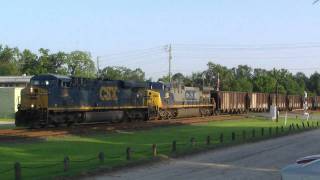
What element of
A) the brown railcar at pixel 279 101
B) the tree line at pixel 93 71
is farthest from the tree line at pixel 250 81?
the brown railcar at pixel 279 101

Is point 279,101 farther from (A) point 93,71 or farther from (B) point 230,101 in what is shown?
(A) point 93,71

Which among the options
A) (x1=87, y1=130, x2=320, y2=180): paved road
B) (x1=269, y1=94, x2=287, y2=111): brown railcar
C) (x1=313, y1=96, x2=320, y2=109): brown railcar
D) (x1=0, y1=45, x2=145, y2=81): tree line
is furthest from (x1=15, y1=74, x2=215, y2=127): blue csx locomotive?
(x1=0, y1=45, x2=145, y2=81): tree line

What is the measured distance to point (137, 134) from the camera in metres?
32.1

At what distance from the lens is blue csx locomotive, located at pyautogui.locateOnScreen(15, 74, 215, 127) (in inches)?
1345

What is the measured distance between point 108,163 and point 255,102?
58.6 metres

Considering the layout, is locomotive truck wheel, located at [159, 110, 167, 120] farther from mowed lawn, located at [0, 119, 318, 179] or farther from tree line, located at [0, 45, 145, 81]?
tree line, located at [0, 45, 145, 81]

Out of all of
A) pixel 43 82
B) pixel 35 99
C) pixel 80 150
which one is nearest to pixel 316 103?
pixel 43 82

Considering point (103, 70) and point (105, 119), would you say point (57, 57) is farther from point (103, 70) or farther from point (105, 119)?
point (105, 119)

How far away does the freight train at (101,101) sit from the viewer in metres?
34.2

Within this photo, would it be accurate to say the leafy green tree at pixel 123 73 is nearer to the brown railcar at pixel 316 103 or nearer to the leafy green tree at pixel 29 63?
the leafy green tree at pixel 29 63

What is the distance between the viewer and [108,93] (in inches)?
1603

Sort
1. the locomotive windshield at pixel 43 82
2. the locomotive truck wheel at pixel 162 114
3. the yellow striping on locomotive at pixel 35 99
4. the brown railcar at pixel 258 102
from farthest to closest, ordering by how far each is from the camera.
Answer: the brown railcar at pixel 258 102 → the locomotive truck wheel at pixel 162 114 → the locomotive windshield at pixel 43 82 → the yellow striping on locomotive at pixel 35 99

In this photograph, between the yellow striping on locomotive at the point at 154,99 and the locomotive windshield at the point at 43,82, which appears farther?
the yellow striping on locomotive at the point at 154,99

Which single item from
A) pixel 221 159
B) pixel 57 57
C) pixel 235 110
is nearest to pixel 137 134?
pixel 221 159
